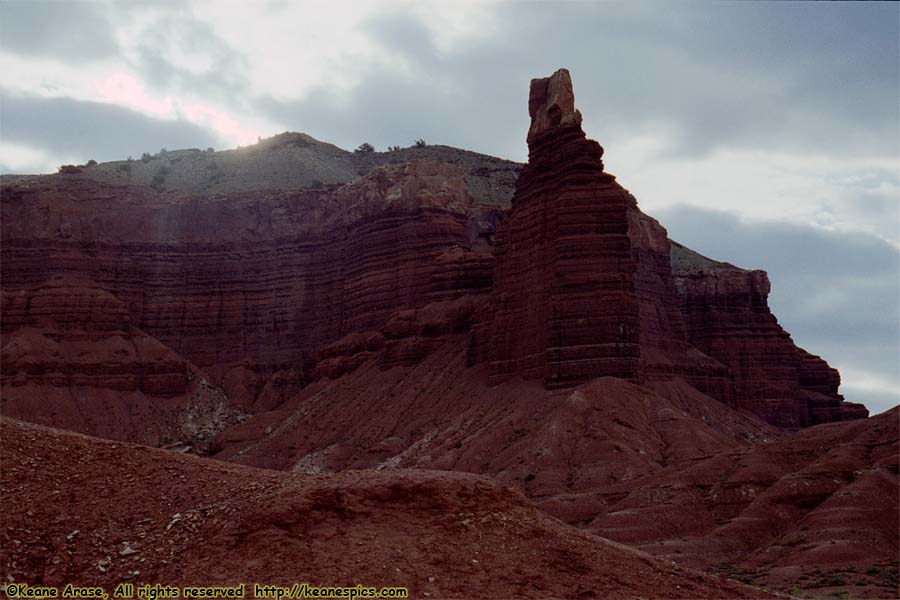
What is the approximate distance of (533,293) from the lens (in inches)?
2527

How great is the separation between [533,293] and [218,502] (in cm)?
4907

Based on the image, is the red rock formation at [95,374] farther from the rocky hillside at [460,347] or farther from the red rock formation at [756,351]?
the red rock formation at [756,351]

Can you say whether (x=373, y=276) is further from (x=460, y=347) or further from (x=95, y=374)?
(x=95, y=374)

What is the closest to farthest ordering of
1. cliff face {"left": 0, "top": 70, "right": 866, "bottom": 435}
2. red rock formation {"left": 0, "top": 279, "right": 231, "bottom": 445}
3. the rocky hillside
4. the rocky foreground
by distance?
the rocky foreground → the rocky hillside → cliff face {"left": 0, "top": 70, "right": 866, "bottom": 435} → red rock formation {"left": 0, "top": 279, "right": 231, "bottom": 445}

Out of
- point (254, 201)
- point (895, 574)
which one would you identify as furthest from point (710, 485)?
point (254, 201)

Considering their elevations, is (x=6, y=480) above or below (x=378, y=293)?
below

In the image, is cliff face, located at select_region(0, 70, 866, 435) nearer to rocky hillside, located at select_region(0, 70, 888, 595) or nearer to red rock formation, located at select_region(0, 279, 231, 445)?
rocky hillside, located at select_region(0, 70, 888, 595)

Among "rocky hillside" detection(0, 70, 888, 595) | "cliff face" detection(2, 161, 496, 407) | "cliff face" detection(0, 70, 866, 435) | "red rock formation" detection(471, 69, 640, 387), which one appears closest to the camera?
"rocky hillside" detection(0, 70, 888, 595)

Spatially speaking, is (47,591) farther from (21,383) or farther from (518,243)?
(21,383)

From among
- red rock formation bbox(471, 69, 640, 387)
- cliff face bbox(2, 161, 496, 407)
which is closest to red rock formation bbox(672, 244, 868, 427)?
cliff face bbox(2, 161, 496, 407)

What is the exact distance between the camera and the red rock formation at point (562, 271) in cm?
6003

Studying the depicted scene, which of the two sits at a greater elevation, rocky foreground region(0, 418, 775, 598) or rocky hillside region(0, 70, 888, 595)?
rocky hillside region(0, 70, 888, 595)

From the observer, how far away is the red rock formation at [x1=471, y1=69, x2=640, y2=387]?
197 feet

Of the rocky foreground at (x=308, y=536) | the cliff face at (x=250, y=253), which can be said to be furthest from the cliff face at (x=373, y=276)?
the rocky foreground at (x=308, y=536)
